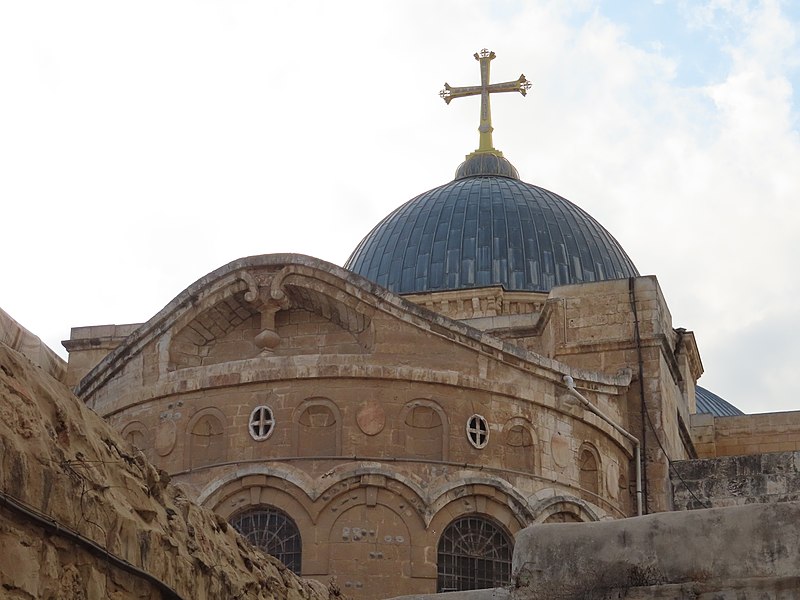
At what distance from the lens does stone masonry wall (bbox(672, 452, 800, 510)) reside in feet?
66.3

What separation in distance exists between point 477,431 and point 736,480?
13.9 ft

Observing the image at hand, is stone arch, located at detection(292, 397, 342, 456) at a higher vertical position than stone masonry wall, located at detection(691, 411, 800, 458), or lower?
lower

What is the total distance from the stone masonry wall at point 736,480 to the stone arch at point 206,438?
6504 mm

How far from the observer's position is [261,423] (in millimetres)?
18828

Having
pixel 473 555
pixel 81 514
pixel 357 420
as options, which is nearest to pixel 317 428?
pixel 357 420

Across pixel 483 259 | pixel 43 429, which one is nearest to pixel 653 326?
pixel 483 259

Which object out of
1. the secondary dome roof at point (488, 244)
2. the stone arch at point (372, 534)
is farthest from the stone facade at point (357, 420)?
the secondary dome roof at point (488, 244)

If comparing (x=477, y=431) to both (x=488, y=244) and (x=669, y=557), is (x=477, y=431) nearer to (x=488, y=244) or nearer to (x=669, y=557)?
(x=669, y=557)

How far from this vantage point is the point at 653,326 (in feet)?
71.7

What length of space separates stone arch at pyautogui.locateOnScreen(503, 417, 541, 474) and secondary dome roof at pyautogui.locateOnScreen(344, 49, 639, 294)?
10139 millimetres

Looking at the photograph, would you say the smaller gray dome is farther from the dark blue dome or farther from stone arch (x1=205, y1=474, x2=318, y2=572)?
stone arch (x1=205, y1=474, x2=318, y2=572)

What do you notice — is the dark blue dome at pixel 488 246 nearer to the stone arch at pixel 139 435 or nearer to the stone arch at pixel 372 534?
the stone arch at pixel 139 435

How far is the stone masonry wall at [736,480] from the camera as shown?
20.2 meters

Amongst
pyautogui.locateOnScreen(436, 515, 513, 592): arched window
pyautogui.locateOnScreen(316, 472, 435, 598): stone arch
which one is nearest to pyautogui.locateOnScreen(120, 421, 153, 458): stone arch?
pyautogui.locateOnScreen(316, 472, 435, 598): stone arch
